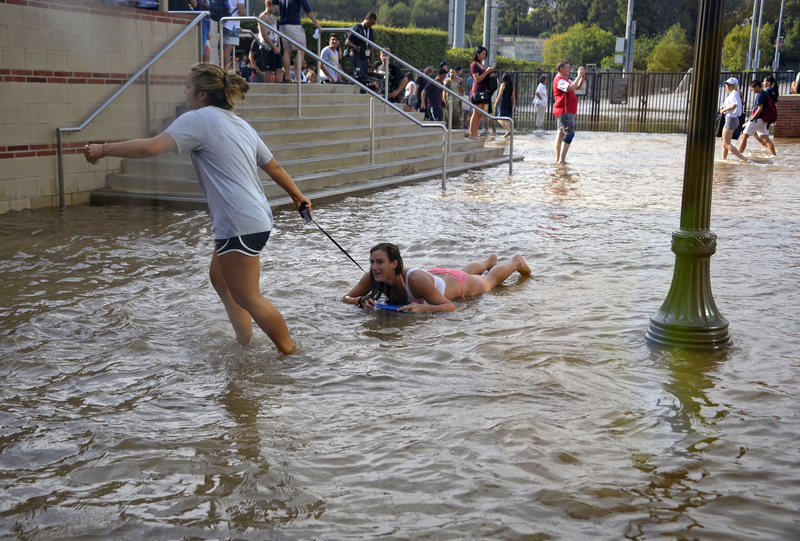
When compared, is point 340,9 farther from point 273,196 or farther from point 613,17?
point 273,196

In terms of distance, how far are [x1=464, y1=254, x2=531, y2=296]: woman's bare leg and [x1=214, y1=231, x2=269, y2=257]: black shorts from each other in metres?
2.38

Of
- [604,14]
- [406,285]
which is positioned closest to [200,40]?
[406,285]

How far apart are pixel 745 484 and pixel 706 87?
258 cm

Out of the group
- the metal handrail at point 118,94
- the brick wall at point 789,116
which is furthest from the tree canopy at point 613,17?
the metal handrail at point 118,94

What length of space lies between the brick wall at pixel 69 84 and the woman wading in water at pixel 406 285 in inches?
232

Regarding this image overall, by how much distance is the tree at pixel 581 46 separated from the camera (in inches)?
3073

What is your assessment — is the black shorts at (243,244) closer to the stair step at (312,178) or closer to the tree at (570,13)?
the stair step at (312,178)

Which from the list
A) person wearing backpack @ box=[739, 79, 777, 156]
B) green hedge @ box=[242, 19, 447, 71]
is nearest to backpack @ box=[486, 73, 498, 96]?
person wearing backpack @ box=[739, 79, 777, 156]

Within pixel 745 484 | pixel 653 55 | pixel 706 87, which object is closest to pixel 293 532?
pixel 745 484

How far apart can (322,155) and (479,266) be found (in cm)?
687

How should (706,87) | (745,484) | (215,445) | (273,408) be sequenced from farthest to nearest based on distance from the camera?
(706,87)
(273,408)
(215,445)
(745,484)

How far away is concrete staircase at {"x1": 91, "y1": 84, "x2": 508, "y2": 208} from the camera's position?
10797 millimetres

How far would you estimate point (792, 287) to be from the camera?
21.6 feet

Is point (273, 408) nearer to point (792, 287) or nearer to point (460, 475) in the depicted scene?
point (460, 475)
